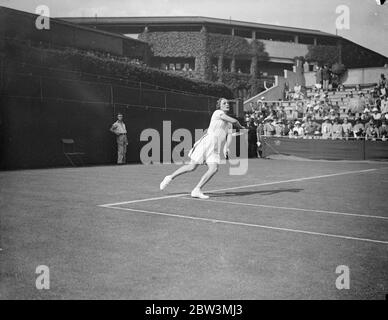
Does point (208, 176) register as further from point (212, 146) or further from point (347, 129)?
point (347, 129)

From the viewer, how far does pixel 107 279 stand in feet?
14.4

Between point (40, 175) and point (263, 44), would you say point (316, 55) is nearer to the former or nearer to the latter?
point (263, 44)

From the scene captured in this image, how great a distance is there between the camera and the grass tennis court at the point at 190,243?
4.22 m

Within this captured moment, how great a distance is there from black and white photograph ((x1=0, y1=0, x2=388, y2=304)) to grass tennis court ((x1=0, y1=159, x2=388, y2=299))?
0.02 m

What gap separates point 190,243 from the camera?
5.86 m

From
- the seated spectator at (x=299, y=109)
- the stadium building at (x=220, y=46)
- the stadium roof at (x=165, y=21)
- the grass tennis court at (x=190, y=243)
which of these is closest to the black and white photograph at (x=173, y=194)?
the grass tennis court at (x=190, y=243)

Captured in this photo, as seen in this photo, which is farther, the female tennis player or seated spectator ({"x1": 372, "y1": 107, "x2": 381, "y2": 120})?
seated spectator ({"x1": 372, "y1": 107, "x2": 381, "y2": 120})


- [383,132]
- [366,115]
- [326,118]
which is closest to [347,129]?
[383,132]

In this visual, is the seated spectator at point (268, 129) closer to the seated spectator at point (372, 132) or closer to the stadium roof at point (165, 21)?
the seated spectator at point (372, 132)

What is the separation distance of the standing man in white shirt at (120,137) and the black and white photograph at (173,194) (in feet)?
0.14

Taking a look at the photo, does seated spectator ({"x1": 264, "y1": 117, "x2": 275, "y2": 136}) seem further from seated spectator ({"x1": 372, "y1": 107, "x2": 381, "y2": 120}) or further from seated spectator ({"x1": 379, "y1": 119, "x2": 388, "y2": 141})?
seated spectator ({"x1": 379, "y1": 119, "x2": 388, "y2": 141})

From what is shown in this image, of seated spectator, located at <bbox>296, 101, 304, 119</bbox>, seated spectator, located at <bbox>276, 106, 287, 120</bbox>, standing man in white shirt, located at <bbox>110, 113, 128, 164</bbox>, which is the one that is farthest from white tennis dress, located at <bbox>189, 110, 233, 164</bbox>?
seated spectator, located at <bbox>296, 101, 304, 119</bbox>

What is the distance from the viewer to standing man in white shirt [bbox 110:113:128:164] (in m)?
20.1

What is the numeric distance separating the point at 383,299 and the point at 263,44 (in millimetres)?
59040
